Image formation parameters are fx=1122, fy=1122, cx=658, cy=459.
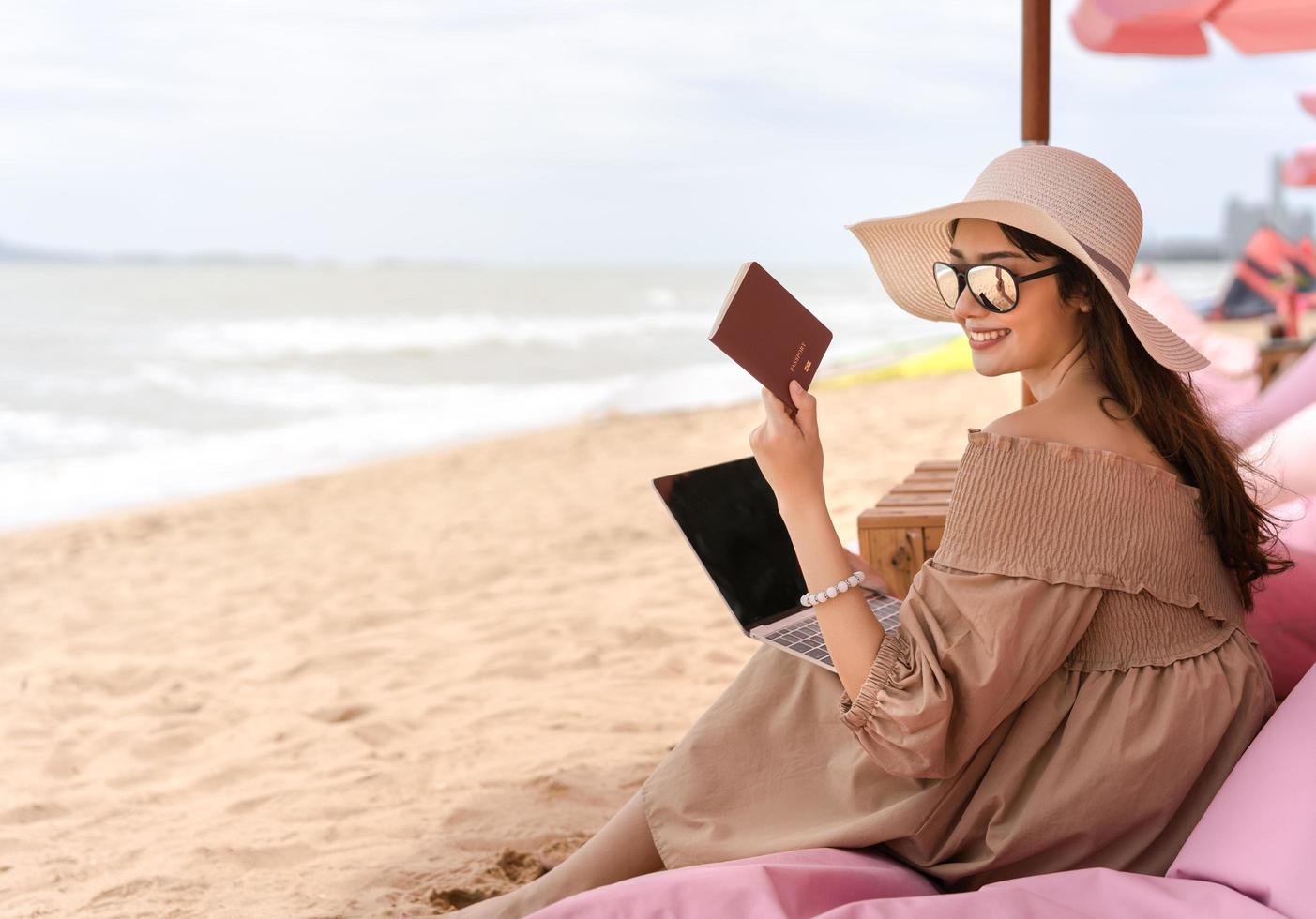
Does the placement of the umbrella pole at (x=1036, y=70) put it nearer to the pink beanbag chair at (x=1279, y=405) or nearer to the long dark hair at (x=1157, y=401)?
the long dark hair at (x=1157, y=401)

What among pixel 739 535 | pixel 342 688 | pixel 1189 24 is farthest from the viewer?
pixel 1189 24

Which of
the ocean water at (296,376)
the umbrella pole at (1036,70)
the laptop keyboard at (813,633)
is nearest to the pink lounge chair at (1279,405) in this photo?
the umbrella pole at (1036,70)

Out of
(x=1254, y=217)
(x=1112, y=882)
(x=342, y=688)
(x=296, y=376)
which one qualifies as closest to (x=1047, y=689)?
(x=1112, y=882)

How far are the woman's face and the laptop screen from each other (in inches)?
18.2

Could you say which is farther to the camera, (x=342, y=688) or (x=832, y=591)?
(x=342, y=688)

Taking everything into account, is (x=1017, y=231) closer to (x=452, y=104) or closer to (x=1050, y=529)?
(x=1050, y=529)

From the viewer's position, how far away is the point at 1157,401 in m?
1.50

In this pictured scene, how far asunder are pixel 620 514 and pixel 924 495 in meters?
3.94

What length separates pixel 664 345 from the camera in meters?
22.5

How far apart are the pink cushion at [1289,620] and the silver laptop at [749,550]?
71 centimetres

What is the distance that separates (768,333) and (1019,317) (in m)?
0.34

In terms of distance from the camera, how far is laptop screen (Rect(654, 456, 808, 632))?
1.81 meters

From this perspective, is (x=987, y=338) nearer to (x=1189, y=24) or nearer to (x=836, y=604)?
(x=836, y=604)

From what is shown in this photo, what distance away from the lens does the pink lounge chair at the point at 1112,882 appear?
1262mm
